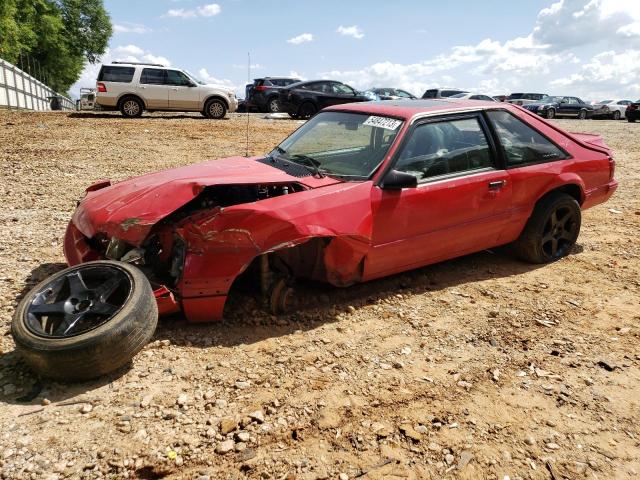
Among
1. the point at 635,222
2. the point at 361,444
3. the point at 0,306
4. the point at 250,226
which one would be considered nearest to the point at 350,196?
Result: the point at 250,226

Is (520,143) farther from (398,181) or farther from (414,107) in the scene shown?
(398,181)

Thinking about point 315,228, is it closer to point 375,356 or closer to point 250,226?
point 250,226

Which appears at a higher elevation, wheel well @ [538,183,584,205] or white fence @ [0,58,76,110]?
white fence @ [0,58,76,110]

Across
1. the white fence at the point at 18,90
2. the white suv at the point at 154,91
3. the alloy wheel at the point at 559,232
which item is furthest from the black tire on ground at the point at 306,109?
the alloy wheel at the point at 559,232

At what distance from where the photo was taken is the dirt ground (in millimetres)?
2268

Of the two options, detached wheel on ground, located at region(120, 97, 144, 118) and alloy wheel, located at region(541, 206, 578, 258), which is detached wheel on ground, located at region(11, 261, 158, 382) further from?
detached wheel on ground, located at region(120, 97, 144, 118)

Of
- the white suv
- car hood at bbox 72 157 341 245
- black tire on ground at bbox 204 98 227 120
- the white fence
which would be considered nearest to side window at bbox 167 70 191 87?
the white suv

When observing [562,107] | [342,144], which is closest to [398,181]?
[342,144]

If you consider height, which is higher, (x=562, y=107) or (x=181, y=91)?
(x=562, y=107)

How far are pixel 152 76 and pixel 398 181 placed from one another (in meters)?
14.5

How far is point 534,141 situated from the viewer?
4.56 m

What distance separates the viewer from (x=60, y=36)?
49.0 metres

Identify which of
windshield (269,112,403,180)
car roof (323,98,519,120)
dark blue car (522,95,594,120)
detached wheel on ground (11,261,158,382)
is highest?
dark blue car (522,95,594,120)

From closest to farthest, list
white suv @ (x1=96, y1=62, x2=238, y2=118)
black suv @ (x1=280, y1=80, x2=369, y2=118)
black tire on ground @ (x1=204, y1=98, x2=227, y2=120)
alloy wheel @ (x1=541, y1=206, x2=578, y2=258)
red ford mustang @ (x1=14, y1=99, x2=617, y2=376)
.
Answer: red ford mustang @ (x1=14, y1=99, x2=617, y2=376) → alloy wheel @ (x1=541, y1=206, x2=578, y2=258) → white suv @ (x1=96, y1=62, x2=238, y2=118) → black tire on ground @ (x1=204, y1=98, x2=227, y2=120) → black suv @ (x1=280, y1=80, x2=369, y2=118)
